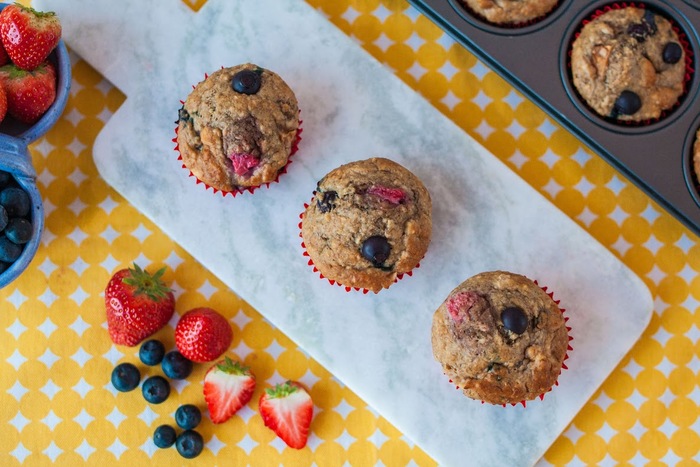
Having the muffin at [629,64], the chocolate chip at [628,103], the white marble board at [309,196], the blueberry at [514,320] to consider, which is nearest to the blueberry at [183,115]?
the white marble board at [309,196]

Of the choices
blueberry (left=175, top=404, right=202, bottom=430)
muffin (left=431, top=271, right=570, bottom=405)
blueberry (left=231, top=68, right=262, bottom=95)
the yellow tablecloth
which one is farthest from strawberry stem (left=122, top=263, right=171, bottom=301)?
muffin (left=431, top=271, right=570, bottom=405)

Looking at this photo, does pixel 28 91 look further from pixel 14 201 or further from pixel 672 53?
pixel 672 53

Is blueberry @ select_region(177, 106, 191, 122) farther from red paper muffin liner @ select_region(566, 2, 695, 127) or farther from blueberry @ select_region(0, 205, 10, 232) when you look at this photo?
red paper muffin liner @ select_region(566, 2, 695, 127)

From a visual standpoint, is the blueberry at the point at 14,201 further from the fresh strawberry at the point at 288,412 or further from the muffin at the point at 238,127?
the fresh strawberry at the point at 288,412

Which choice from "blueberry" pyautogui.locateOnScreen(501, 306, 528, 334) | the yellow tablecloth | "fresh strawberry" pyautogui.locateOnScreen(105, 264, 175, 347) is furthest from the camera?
the yellow tablecloth

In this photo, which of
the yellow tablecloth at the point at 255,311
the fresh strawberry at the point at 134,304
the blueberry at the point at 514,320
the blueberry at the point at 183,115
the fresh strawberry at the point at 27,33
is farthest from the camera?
the yellow tablecloth at the point at 255,311

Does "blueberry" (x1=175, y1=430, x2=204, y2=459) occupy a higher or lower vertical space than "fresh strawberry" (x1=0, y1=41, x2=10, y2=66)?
lower

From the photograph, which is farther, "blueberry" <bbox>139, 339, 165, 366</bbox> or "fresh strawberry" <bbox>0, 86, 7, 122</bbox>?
"blueberry" <bbox>139, 339, 165, 366</bbox>

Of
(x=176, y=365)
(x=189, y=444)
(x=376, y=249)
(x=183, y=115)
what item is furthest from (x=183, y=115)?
(x=189, y=444)
